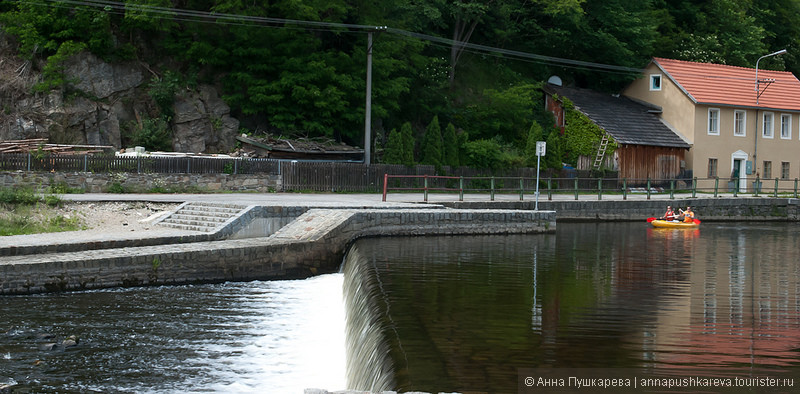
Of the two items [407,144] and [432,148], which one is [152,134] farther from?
[432,148]

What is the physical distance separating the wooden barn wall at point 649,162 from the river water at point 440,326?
2726 cm

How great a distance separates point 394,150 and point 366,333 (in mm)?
29686

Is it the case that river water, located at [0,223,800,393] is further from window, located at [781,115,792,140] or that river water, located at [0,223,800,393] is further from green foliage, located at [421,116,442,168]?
window, located at [781,115,792,140]

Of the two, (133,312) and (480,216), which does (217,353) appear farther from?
(480,216)

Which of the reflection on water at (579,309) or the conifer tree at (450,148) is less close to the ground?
the conifer tree at (450,148)

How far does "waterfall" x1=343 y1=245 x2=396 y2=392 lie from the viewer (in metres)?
9.30

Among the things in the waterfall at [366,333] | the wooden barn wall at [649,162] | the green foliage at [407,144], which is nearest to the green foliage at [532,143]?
the wooden barn wall at [649,162]

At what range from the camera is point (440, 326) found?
36.5 feet

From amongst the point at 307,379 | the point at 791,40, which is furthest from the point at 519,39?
the point at 307,379

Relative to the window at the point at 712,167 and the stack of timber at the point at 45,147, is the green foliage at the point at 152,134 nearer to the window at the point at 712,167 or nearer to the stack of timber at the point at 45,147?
the stack of timber at the point at 45,147

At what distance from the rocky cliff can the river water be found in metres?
22.6

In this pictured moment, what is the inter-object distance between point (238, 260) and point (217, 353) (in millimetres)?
6794

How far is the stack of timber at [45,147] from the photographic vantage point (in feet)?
112

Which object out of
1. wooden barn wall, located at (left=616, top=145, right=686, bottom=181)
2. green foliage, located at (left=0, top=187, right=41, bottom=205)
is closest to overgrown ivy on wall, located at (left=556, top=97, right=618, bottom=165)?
wooden barn wall, located at (left=616, top=145, right=686, bottom=181)
